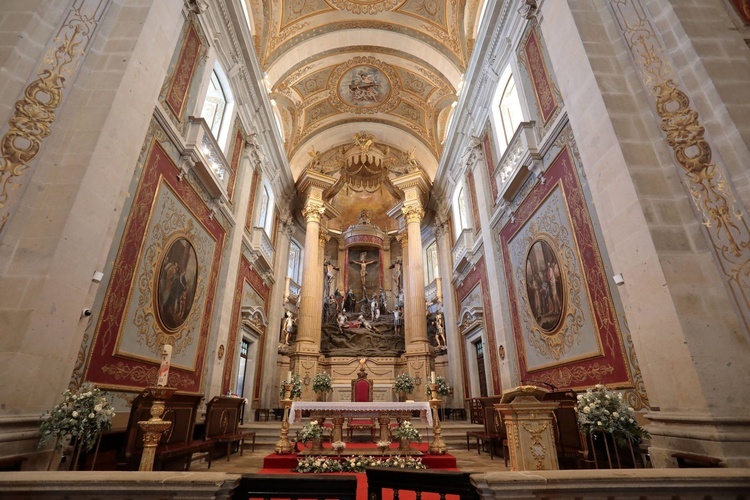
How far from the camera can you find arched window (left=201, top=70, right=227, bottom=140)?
7945mm

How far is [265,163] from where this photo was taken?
37.2 feet

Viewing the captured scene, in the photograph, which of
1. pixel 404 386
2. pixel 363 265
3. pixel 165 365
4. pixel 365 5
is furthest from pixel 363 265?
pixel 165 365

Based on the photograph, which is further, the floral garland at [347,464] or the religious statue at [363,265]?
the religious statue at [363,265]

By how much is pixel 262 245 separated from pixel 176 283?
15.3ft

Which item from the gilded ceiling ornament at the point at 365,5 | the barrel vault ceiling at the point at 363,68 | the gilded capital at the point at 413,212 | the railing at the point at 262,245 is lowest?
the railing at the point at 262,245

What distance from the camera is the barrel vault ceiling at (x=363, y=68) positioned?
11000 millimetres

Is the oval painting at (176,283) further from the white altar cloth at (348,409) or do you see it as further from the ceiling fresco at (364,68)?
the ceiling fresco at (364,68)

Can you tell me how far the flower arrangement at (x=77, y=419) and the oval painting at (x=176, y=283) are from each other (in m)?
2.39

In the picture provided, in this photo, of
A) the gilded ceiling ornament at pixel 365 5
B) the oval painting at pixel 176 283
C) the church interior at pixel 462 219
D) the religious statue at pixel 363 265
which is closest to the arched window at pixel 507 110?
the church interior at pixel 462 219

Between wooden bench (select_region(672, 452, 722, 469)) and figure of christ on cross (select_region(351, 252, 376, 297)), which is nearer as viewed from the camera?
wooden bench (select_region(672, 452, 722, 469))

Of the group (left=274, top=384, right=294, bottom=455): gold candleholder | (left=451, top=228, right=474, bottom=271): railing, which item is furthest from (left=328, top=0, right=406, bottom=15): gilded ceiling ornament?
(left=274, top=384, right=294, bottom=455): gold candleholder

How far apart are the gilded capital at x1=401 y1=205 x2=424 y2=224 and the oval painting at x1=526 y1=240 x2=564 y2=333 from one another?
784 cm

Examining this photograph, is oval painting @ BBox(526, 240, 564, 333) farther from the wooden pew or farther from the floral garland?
the floral garland

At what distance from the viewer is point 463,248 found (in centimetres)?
1111
